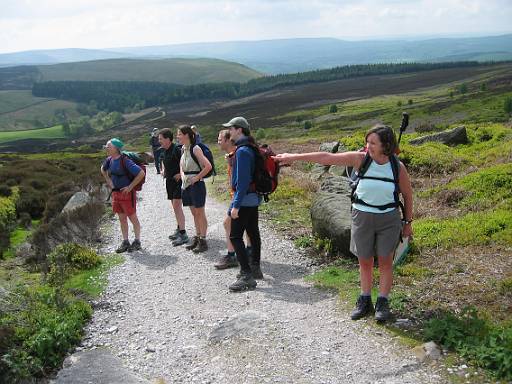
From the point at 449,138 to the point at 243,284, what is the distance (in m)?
15.1

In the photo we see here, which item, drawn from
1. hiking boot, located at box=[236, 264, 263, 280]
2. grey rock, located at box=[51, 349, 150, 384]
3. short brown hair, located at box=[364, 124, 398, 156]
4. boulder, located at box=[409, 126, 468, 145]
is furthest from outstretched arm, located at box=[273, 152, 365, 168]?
boulder, located at box=[409, 126, 468, 145]

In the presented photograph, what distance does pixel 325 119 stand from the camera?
9650 centimetres

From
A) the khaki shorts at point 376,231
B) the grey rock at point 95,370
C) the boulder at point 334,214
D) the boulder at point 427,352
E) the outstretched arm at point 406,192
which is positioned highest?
the outstretched arm at point 406,192

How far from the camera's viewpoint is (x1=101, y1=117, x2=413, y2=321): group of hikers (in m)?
5.88

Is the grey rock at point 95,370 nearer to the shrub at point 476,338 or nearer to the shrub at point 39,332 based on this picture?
the shrub at point 39,332

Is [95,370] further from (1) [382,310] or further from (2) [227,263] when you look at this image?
(1) [382,310]

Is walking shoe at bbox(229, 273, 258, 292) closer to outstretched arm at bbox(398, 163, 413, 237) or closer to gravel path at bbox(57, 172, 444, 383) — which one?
gravel path at bbox(57, 172, 444, 383)

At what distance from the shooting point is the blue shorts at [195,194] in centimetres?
986

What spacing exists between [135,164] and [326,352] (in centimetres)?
601

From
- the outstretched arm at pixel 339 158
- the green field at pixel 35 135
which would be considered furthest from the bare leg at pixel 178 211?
the green field at pixel 35 135

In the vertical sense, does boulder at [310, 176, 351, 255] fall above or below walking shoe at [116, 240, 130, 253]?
above

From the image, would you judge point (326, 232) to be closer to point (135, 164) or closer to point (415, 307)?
point (415, 307)

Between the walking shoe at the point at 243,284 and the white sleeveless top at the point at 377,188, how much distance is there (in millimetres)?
2749

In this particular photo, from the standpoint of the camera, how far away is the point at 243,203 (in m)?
7.68
